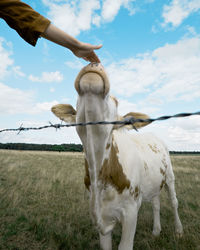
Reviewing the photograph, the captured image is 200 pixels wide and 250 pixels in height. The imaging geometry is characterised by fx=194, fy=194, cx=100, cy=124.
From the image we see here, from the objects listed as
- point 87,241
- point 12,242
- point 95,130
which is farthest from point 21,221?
point 95,130

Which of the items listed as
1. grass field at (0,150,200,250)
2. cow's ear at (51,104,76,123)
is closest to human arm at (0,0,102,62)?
cow's ear at (51,104,76,123)

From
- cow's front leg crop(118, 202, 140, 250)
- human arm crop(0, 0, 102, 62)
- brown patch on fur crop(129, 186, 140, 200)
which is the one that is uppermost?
human arm crop(0, 0, 102, 62)

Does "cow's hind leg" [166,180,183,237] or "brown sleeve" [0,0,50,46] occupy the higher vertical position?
"brown sleeve" [0,0,50,46]

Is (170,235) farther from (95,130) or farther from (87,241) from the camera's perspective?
(95,130)

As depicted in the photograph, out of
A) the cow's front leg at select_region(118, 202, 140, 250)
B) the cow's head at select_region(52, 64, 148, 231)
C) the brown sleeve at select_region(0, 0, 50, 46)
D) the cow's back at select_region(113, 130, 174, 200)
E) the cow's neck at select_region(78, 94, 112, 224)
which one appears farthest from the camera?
the cow's back at select_region(113, 130, 174, 200)

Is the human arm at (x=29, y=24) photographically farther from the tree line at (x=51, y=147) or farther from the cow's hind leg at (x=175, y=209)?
the tree line at (x=51, y=147)

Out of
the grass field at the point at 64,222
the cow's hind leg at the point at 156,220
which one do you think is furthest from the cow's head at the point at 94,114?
the cow's hind leg at the point at 156,220

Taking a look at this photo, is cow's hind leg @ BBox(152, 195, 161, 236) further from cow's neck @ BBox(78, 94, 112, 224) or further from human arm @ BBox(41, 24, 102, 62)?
human arm @ BBox(41, 24, 102, 62)

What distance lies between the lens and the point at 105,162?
217 centimetres

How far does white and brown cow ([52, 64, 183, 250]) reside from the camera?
155 cm

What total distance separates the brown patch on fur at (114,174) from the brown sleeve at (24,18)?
4.69 feet

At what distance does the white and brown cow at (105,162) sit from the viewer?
1.55m

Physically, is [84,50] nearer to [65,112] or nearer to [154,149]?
[65,112]

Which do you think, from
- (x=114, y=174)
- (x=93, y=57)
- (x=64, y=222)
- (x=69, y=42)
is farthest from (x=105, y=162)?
(x=64, y=222)
